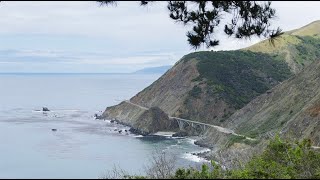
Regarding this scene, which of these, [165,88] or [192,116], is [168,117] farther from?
[165,88]

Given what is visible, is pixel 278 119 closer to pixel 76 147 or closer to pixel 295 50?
pixel 76 147

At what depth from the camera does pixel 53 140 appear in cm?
9006

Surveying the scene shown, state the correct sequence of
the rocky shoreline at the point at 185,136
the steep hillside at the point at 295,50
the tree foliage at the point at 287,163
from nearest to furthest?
1. the tree foliage at the point at 287,163
2. the rocky shoreline at the point at 185,136
3. the steep hillside at the point at 295,50

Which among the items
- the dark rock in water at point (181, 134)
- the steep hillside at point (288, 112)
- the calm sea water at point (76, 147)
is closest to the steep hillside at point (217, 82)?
the dark rock in water at point (181, 134)

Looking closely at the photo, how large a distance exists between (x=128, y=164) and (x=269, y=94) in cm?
3475

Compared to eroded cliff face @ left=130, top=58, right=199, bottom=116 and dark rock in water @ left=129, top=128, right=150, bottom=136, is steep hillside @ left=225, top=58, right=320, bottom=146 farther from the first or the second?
eroded cliff face @ left=130, top=58, right=199, bottom=116

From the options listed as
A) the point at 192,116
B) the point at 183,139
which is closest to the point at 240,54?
the point at 192,116

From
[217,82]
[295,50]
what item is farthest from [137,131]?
[295,50]

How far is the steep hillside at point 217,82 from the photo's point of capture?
370 feet

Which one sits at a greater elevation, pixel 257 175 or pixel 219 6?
pixel 219 6

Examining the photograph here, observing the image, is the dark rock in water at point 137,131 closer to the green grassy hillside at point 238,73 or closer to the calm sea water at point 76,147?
the calm sea water at point 76,147

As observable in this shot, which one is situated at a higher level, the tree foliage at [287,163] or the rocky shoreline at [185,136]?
the tree foliage at [287,163]

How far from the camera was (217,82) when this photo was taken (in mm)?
121250

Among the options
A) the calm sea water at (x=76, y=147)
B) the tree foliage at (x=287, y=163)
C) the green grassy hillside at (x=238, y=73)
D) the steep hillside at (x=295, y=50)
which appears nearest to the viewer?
the tree foliage at (x=287, y=163)
